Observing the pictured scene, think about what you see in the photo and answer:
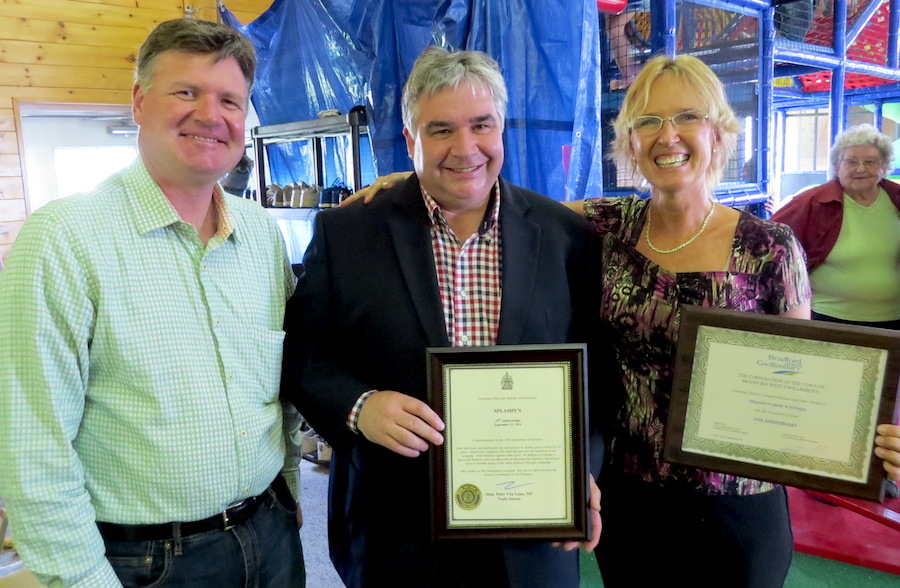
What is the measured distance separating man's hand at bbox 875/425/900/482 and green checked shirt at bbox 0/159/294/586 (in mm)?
1256

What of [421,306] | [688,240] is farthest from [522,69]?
[421,306]

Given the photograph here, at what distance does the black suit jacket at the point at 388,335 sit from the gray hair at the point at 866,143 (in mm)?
3154

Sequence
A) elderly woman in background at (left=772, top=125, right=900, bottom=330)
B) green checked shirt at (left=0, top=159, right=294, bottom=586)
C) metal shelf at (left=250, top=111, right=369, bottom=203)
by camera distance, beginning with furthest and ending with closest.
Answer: metal shelf at (left=250, top=111, right=369, bottom=203) → elderly woman in background at (left=772, top=125, right=900, bottom=330) → green checked shirt at (left=0, top=159, right=294, bottom=586)

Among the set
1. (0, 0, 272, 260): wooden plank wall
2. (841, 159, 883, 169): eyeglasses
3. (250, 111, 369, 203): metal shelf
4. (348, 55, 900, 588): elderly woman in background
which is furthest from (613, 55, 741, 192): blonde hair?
(0, 0, 272, 260): wooden plank wall

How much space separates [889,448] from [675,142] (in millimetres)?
801

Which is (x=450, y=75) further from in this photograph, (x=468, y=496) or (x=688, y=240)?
(x=468, y=496)

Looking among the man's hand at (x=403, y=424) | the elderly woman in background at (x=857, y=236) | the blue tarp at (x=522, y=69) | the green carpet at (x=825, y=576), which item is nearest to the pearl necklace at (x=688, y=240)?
the man's hand at (x=403, y=424)

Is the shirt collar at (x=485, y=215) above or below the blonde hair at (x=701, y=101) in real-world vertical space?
below

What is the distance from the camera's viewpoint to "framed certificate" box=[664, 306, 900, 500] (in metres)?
1.31

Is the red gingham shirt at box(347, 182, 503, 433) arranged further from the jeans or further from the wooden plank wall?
the wooden plank wall

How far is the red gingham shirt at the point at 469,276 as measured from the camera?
1460 mm

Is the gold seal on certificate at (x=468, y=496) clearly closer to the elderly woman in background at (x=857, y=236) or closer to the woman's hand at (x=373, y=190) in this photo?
the woman's hand at (x=373, y=190)

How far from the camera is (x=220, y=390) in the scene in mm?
1312

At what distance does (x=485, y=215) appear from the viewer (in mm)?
1554
